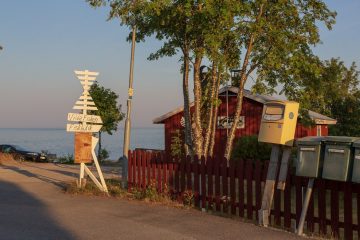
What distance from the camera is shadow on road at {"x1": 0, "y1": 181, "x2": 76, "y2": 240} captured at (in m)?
7.86

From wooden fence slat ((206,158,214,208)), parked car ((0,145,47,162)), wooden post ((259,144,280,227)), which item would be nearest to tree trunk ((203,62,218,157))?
wooden fence slat ((206,158,214,208))

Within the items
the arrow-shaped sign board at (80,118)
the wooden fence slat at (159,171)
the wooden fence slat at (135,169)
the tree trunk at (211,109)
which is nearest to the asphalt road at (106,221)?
the wooden fence slat at (159,171)

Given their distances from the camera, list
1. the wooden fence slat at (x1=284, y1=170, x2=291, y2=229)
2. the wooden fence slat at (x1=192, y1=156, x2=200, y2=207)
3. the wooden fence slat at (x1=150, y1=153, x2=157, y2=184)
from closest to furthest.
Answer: the wooden fence slat at (x1=284, y1=170, x2=291, y2=229), the wooden fence slat at (x1=192, y1=156, x2=200, y2=207), the wooden fence slat at (x1=150, y1=153, x2=157, y2=184)

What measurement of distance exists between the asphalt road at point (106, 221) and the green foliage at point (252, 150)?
7.31 metres

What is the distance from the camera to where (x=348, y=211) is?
26.2 feet

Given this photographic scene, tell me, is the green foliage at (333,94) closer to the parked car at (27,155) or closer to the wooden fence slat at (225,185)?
the wooden fence slat at (225,185)

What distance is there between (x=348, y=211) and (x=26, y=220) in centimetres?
538

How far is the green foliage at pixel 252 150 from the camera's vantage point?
1742 cm

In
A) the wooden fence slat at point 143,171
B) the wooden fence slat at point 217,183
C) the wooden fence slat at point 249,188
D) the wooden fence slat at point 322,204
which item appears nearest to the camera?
the wooden fence slat at point 322,204

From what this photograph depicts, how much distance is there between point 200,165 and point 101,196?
265 cm

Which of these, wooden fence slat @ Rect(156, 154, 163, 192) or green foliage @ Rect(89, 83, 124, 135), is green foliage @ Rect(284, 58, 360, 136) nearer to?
wooden fence slat @ Rect(156, 154, 163, 192)

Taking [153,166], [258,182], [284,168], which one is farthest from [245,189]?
[153,166]

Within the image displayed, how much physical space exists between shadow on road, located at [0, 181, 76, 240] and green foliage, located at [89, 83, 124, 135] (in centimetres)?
2060

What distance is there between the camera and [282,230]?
8.44 m
